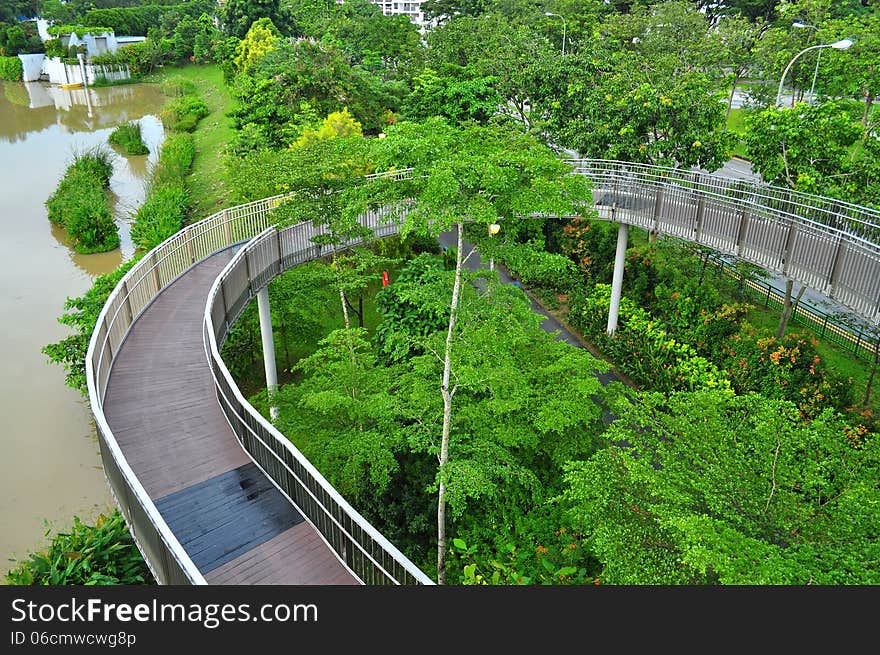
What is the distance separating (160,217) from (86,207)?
5399mm

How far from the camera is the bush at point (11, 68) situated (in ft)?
240

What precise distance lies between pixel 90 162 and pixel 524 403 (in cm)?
3456

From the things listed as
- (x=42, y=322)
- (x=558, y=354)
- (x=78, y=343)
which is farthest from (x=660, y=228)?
(x=42, y=322)

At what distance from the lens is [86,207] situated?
103ft

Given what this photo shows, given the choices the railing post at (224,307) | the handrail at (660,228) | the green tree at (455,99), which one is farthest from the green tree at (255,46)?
the railing post at (224,307)

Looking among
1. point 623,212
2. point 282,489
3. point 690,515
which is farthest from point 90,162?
point 690,515

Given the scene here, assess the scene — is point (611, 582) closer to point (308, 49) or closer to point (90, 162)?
point (308, 49)

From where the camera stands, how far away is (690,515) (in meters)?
7.90

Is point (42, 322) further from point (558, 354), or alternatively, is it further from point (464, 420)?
point (558, 354)

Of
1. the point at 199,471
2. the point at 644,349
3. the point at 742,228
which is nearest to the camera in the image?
the point at 199,471

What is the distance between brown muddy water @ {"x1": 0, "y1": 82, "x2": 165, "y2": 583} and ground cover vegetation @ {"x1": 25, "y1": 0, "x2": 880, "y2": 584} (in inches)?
144

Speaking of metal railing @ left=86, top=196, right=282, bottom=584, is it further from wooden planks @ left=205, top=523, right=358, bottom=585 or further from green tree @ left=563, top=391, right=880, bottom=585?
green tree @ left=563, top=391, right=880, bottom=585

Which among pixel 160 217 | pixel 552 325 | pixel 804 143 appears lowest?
pixel 552 325

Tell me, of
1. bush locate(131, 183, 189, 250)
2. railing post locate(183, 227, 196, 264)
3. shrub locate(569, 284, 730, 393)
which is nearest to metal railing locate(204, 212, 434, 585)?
railing post locate(183, 227, 196, 264)
